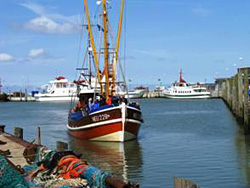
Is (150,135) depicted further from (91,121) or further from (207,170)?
(207,170)

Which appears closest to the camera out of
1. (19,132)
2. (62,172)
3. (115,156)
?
(62,172)

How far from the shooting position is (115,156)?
68.0ft

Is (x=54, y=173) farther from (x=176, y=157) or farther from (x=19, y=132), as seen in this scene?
(x=176, y=157)

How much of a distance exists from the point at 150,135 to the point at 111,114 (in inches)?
276

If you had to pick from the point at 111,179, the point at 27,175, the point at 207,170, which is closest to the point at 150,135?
the point at 207,170

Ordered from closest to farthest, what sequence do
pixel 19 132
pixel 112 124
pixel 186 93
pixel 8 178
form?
pixel 8 178, pixel 19 132, pixel 112 124, pixel 186 93

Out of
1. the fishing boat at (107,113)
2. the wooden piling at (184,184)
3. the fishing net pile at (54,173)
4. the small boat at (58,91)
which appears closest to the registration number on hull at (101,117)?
the fishing boat at (107,113)

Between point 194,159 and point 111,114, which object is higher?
point 111,114

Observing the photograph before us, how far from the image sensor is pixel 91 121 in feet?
81.3

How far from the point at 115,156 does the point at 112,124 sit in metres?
3.56

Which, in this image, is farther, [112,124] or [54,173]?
[112,124]

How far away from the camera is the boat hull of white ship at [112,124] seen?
23672 millimetres

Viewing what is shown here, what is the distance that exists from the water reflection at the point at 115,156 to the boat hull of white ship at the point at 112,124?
0.37m

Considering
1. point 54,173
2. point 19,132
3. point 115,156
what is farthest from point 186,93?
point 54,173
